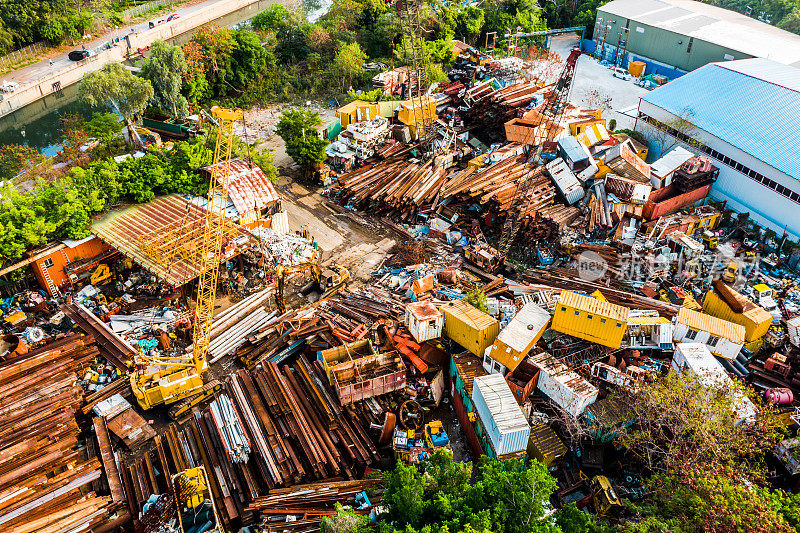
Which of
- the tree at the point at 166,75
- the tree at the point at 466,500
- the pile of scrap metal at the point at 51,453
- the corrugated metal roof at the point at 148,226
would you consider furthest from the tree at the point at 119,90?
the tree at the point at 466,500

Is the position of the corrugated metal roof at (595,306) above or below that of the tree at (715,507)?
above

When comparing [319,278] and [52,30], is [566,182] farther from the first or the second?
[52,30]

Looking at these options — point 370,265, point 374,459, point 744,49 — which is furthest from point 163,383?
point 744,49

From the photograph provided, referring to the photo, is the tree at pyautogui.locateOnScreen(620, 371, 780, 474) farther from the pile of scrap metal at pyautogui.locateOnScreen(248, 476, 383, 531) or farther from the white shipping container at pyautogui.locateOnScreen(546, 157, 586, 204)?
the white shipping container at pyautogui.locateOnScreen(546, 157, 586, 204)

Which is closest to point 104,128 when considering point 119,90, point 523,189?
point 119,90

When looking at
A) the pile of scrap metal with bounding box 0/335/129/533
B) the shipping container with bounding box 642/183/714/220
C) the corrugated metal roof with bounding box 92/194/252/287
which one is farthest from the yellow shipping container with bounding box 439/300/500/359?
the shipping container with bounding box 642/183/714/220

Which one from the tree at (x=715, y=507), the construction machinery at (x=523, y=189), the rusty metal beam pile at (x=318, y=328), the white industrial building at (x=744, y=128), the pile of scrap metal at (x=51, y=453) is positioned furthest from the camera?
the white industrial building at (x=744, y=128)

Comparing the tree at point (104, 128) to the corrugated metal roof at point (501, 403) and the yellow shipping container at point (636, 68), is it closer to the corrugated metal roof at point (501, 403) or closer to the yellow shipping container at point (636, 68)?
the corrugated metal roof at point (501, 403)

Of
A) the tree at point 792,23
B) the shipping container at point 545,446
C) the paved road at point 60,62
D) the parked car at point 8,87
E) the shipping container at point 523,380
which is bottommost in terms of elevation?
the shipping container at point 545,446
